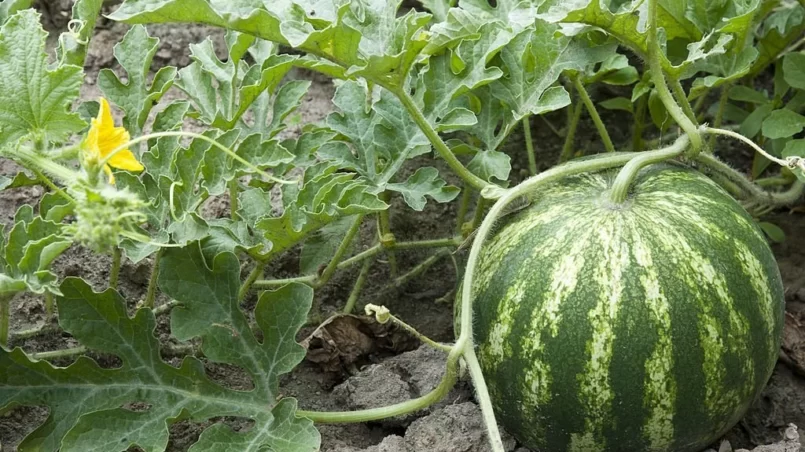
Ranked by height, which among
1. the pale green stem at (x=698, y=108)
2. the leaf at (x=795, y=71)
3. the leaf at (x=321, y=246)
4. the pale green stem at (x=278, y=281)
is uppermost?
the leaf at (x=795, y=71)

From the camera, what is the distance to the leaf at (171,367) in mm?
1911

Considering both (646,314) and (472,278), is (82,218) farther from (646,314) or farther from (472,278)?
(646,314)

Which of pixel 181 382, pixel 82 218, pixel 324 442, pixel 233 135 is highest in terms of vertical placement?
pixel 82 218

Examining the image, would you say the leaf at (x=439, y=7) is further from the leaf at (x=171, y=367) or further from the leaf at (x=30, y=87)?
the leaf at (x=30, y=87)

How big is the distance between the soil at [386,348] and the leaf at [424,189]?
451mm

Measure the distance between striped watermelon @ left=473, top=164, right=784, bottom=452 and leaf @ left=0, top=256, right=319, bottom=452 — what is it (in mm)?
452

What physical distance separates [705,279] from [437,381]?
27.5 inches

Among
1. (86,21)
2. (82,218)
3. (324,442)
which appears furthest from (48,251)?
(324,442)

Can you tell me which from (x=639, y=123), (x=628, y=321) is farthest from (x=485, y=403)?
(x=639, y=123)

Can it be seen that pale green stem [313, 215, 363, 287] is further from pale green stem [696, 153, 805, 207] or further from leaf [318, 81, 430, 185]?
pale green stem [696, 153, 805, 207]

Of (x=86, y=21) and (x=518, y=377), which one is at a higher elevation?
(x=86, y=21)

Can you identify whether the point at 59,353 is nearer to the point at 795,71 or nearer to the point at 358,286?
the point at 358,286

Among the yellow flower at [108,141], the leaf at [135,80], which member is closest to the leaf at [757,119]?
the leaf at [135,80]

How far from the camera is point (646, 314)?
6.13ft
